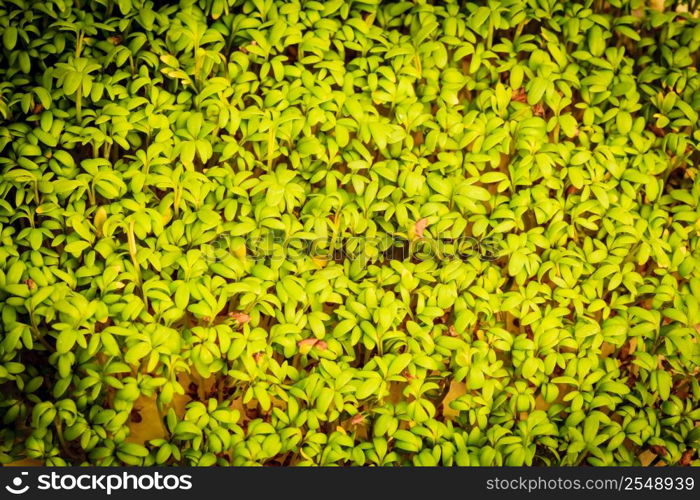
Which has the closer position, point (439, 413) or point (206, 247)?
point (206, 247)

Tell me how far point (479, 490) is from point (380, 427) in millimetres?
363

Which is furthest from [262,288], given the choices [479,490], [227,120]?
[479,490]

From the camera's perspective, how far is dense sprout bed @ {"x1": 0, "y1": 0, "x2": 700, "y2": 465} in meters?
1.83

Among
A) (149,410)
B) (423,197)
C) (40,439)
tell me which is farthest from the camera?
(149,410)

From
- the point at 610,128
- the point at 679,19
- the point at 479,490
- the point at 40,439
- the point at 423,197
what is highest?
the point at 679,19

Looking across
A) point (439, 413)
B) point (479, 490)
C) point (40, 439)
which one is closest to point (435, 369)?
point (439, 413)

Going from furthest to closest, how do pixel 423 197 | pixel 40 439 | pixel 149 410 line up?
pixel 149 410 < pixel 423 197 < pixel 40 439

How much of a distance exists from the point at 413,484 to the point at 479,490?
0.68 ft

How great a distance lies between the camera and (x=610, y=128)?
2.05 meters

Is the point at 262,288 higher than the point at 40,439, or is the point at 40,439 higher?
the point at 262,288

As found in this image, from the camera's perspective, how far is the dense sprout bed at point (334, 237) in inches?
72.2

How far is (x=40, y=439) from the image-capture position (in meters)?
1.81

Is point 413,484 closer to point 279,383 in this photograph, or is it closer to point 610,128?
point 279,383

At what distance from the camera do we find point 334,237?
193cm
